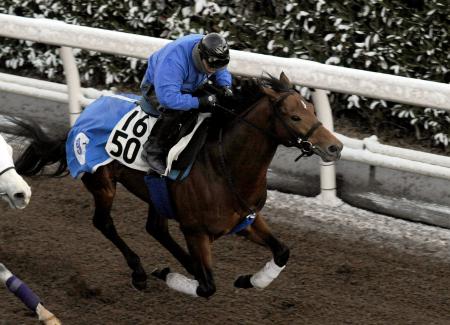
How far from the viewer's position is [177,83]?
5746 mm

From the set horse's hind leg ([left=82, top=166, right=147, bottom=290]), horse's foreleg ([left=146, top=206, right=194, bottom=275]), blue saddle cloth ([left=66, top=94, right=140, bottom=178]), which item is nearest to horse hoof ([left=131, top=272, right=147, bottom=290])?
horse's hind leg ([left=82, top=166, right=147, bottom=290])

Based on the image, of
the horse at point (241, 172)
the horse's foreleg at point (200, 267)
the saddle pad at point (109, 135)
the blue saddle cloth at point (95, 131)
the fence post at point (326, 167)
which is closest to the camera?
the horse at point (241, 172)

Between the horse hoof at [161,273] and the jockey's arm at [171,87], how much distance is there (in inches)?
42.9

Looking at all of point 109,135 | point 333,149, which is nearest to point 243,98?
point 333,149

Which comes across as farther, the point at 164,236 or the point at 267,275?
the point at 164,236

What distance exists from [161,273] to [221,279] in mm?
423

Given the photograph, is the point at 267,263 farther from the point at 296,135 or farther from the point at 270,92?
the point at 270,92

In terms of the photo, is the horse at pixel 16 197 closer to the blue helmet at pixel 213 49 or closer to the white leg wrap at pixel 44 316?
the white leg wrap at pixel 44 316

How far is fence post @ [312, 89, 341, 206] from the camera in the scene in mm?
7215

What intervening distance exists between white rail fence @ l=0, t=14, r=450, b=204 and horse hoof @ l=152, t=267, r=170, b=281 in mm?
1683

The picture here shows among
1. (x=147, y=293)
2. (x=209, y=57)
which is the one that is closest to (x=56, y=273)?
(x=147, y=293)

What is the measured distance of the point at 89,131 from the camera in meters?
6.32

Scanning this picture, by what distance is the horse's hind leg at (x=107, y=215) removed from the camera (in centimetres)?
630

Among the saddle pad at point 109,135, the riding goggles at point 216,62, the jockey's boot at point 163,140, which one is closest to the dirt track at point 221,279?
the saddle pad at point 109,135
